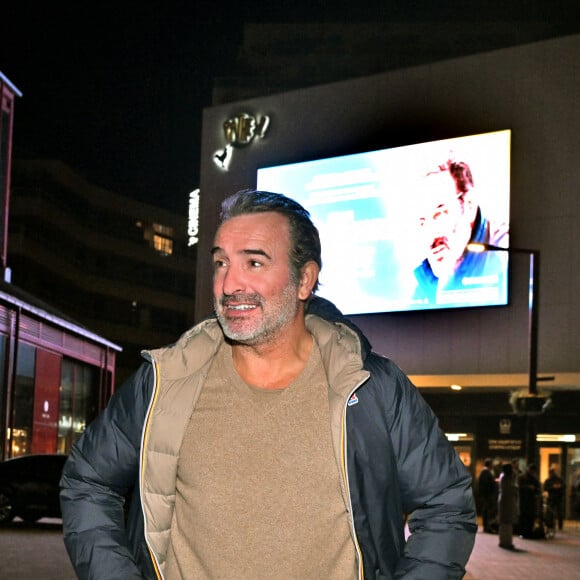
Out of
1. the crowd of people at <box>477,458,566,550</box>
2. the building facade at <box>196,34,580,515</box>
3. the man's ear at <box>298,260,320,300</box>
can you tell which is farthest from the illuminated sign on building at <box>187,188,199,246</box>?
the man's ear at <box>298,260,320,300</box>

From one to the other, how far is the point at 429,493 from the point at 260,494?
17.8 inches

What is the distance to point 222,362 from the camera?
11.1 ft

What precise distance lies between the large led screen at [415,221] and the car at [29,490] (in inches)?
333

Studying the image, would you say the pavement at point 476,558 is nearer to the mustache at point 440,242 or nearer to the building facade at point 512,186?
the building facade at point 512,186

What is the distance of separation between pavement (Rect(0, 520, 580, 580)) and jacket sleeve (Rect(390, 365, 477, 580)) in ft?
34.3

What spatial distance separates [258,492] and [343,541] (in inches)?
10.2

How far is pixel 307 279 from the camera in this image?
11.3 ft

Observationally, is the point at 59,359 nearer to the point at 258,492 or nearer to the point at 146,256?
the point at 258,492

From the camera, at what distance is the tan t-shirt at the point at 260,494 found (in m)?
2.99

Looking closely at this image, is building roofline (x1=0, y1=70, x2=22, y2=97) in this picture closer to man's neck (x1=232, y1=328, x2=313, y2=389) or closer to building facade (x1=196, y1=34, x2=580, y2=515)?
building facade (x1=196, y1=34, x2=580, y2=515)

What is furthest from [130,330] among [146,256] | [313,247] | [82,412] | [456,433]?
[313,247]

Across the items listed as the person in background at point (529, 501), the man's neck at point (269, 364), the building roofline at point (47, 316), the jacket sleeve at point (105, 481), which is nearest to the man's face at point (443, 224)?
the person in background at point (529, 501)

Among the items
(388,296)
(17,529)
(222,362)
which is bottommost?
(17,529)

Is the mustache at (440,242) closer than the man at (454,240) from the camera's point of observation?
No
